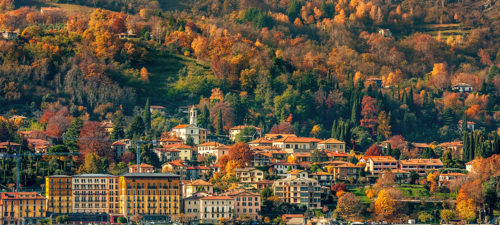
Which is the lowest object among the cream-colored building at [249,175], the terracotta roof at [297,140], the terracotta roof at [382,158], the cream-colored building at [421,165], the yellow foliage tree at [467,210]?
the yellow foliage tree at [467,210]

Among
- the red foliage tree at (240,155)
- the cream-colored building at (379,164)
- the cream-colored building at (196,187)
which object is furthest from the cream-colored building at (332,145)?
the cream-colored building at (196,187)

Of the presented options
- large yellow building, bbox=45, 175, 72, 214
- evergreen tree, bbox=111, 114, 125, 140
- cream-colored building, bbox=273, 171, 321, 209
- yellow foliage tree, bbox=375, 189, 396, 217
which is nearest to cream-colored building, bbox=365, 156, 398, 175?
cream-colored building, bbox=273, 171, 321, 209

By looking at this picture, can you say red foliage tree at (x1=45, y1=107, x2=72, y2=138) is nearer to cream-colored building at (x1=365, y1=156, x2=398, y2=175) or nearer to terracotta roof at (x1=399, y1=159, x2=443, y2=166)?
cream-colored building at (x1=365, y1=156, x2=398, y2=175)

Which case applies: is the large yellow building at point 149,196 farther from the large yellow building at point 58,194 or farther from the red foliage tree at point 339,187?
the red foliage tree at point 339,187

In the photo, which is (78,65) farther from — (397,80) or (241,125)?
(397,80)

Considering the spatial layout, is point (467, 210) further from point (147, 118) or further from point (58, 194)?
point (147, 118)
